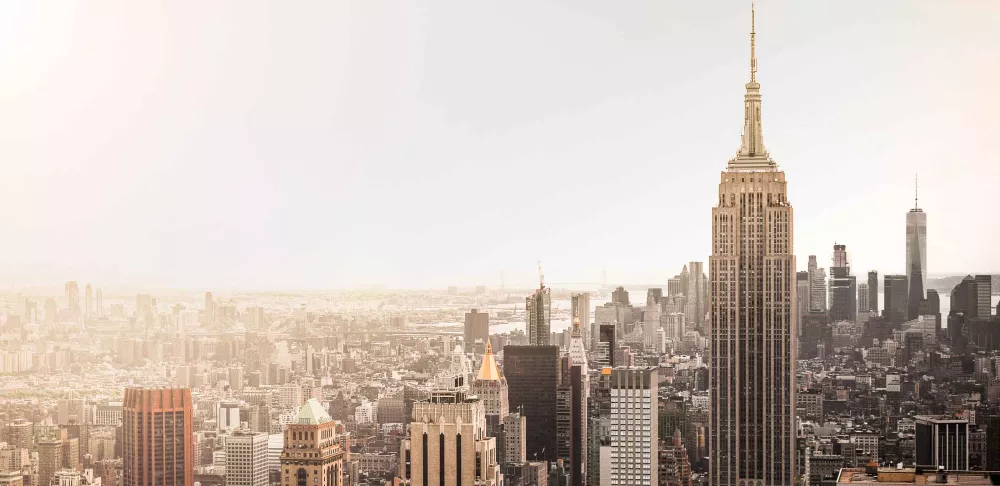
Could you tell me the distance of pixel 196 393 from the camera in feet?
34.3

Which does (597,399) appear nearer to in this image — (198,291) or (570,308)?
(570,308)

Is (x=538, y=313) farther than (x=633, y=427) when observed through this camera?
No

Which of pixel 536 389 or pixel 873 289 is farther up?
pixel 873 289

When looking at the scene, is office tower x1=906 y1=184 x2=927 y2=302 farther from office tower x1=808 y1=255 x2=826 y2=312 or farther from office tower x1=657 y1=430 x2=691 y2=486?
office tower x1=657 y1=430 x2=691 y2=486

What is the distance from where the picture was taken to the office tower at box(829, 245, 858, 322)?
38.9 ft

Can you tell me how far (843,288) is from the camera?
11.9 metres

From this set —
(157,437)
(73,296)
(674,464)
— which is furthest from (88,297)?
(674,464)

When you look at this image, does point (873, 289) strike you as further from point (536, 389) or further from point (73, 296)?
point (73, 296)

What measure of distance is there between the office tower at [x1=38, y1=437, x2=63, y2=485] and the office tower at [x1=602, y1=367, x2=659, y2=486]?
14.0 ft

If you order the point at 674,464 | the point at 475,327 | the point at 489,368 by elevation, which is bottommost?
the point at 674,464

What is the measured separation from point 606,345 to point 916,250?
8.88ft

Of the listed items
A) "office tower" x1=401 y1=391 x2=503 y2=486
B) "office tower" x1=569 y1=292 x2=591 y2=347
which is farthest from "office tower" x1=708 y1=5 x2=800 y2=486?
"office tower" x1=401 y1=391 x2=503 y2=486

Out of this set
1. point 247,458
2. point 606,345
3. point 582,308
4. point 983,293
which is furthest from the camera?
point 606,345

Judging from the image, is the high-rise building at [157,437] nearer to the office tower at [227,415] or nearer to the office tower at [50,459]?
the office tower at [227,415]
